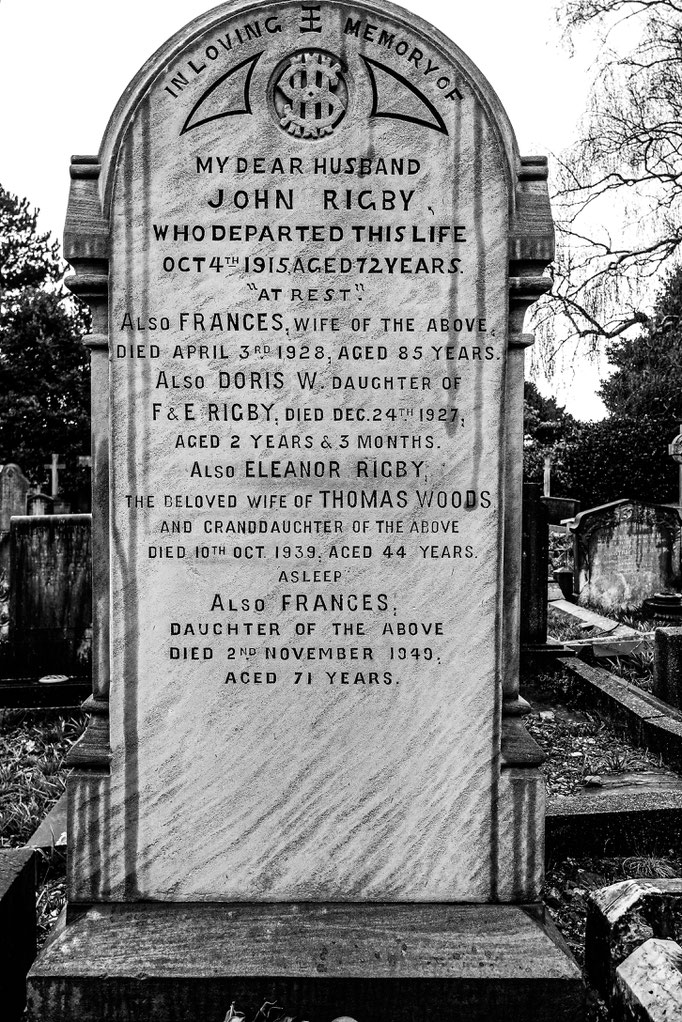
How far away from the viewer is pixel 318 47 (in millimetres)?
2520

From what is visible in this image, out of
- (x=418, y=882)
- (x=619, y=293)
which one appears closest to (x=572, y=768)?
(x=418, y=882)

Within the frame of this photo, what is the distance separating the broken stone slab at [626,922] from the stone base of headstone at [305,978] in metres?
0.15

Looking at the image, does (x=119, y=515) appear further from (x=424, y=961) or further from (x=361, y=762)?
(x=424, y=961)

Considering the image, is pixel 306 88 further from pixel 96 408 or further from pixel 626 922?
pixel 626 922

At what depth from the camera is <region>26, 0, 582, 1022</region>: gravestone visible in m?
2.52

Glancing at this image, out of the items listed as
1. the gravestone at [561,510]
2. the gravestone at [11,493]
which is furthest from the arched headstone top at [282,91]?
the gravestone at [561,510]

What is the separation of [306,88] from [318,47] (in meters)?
0.14

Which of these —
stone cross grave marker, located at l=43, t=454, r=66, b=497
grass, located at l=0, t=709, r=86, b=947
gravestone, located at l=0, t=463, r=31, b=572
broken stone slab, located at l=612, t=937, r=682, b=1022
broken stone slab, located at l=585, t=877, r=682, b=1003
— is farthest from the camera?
stone cross grave marker, located at l=43, t=454, r=66, b=497

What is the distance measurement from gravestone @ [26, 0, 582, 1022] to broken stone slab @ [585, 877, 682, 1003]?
24 centimetres

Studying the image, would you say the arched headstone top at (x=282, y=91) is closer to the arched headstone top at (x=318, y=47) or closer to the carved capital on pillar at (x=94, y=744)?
the arched headstone top at (x=318, y=47)

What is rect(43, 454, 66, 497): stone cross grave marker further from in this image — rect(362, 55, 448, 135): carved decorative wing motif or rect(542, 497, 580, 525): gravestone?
rect(362, 55, 448, 135): carved decorative wing motif

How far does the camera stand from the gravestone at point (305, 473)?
2.52m

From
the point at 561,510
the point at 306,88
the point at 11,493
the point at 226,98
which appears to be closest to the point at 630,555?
the point at 306,88

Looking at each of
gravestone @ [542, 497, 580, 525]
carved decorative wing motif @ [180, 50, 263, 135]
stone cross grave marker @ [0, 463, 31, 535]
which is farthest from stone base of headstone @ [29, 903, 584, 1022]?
gravestone @ [542, 497, 580, 525]
